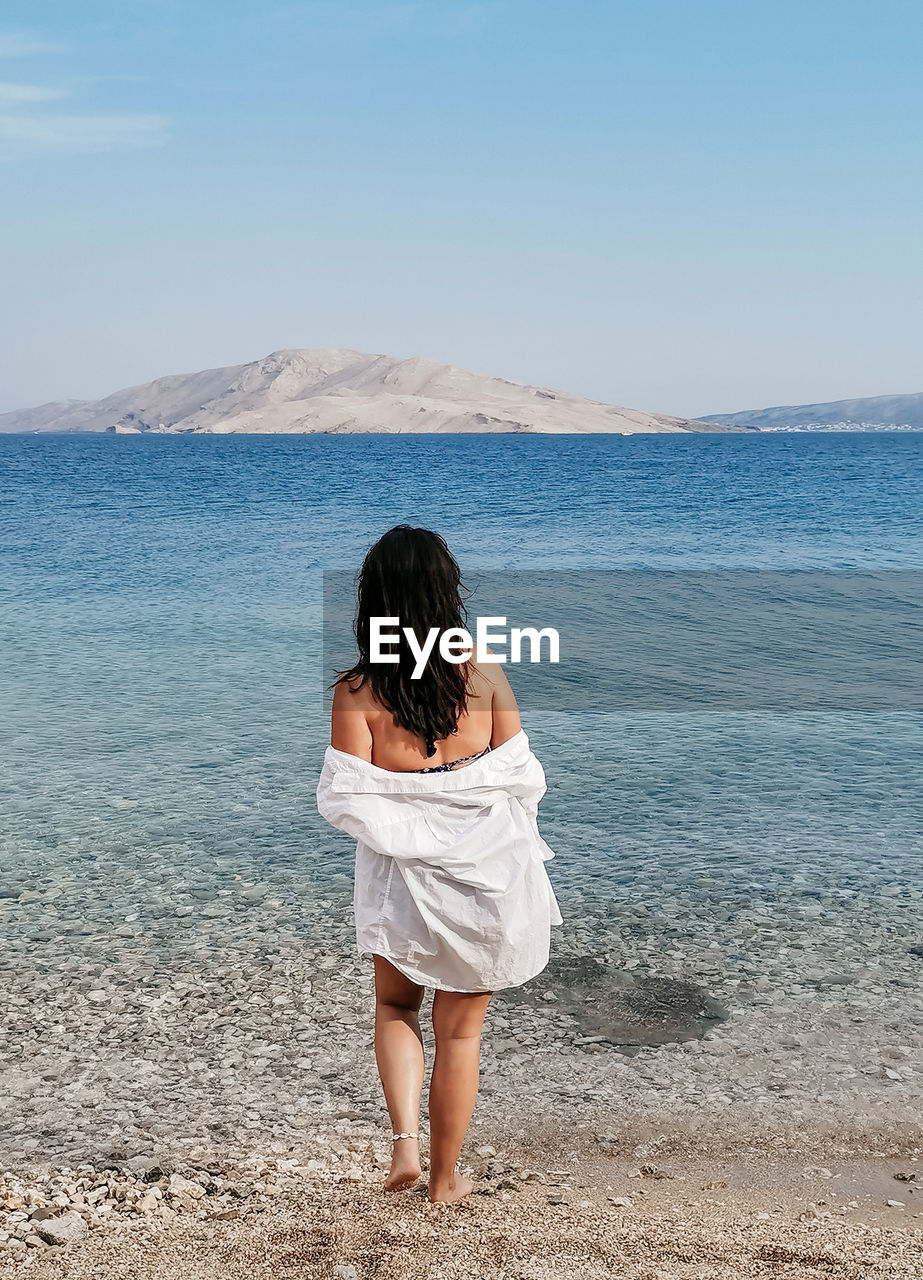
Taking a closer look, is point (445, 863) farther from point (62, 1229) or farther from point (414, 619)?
point (62, 1229)

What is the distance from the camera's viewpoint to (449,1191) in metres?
3.35

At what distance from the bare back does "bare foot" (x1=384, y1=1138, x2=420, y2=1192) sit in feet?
3.80

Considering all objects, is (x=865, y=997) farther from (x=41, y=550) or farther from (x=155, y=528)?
(x=155, y=528)

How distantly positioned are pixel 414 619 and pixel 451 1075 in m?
1.35

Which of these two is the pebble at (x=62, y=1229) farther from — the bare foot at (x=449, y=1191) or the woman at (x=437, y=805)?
the woman at (x=437, y=805)

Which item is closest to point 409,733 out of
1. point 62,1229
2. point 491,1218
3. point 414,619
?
point 414,619

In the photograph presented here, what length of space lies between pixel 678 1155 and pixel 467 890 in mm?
1677

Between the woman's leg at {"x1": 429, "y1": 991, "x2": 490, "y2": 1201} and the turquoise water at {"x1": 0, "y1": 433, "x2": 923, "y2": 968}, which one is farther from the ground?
the woman's leg at {"x1": 429, "y1": 991, "x2": 490, "y2": 1201}

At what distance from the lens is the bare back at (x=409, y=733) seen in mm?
3150

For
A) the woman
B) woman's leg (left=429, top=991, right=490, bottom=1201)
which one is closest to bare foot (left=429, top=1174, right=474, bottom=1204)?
woman's leg (left=429, top=991, right=490, bottom=1201)

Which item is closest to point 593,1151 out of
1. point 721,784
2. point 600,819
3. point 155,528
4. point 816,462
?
point 600,819

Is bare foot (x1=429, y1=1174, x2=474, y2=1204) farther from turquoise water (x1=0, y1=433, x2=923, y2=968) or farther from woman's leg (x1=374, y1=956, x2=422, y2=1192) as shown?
turquoise water (x1=0, y1=433, x2=923, y2=968)

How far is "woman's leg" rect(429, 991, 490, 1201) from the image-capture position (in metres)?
3.24

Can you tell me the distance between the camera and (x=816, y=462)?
78.1 metres
